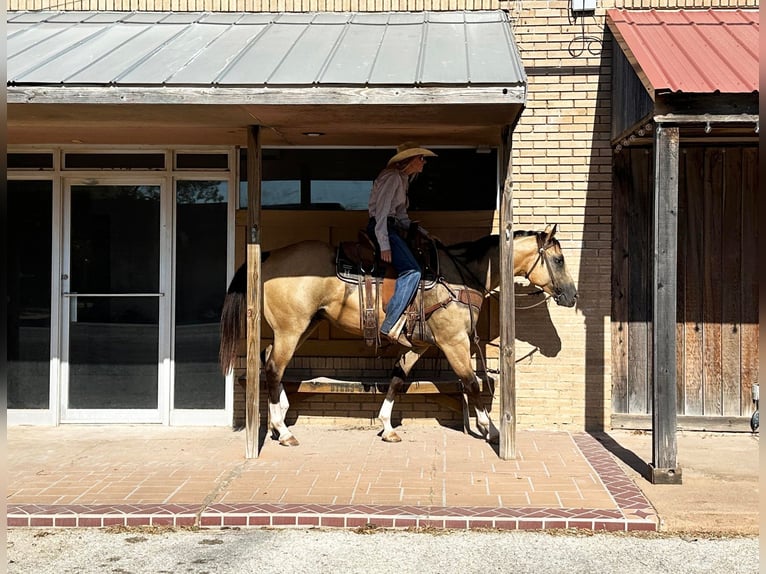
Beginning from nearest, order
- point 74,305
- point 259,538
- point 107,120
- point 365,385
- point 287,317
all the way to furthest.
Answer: point 259,538 → point 107,120 → point 287,317 → point 365,385 → point 74,305

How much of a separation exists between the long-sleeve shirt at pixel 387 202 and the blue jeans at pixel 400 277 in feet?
0.28

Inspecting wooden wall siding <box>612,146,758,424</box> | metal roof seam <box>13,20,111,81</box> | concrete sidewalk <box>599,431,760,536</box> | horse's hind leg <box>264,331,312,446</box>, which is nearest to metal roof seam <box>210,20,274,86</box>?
metal roof seam <box>13,20,111,81</box>

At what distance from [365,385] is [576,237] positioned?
2557 millimetres

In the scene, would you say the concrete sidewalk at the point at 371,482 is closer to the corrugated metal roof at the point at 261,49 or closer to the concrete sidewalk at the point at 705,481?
the concrete sidewalk at the point at 705,481

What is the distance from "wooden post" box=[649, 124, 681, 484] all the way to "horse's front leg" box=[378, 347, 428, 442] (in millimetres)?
2279

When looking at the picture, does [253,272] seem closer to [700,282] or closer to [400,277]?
[400,277]

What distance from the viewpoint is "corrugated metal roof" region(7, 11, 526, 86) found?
610cm

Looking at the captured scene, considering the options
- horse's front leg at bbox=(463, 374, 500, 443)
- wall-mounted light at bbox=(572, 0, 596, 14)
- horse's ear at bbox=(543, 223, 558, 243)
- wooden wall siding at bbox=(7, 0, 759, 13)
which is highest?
wooden wall siding at bbox=(7, 0, 759, 13)

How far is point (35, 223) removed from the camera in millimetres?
8477

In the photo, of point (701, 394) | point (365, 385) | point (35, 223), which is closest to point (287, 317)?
point (365, 385)

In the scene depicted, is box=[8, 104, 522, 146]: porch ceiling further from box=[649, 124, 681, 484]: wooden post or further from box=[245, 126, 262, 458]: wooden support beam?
box=[649, 124, 681, 484]: wooden post

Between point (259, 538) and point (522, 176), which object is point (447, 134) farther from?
point (259, 538)

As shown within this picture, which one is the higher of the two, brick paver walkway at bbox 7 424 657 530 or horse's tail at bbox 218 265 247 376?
horse's tail at bbox 218 265 247 376

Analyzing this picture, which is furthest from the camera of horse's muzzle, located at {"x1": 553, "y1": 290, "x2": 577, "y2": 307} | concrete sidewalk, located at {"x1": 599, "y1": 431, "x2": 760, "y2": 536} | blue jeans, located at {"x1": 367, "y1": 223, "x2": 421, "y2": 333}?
horse's muzzle, located at {"x1": 553, "y1": 290, "x2": 577, "y2": 307}
